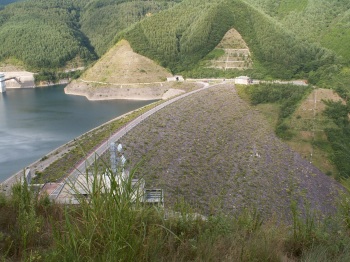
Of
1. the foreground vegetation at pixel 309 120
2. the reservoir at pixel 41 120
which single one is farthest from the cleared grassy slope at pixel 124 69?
the foreground vegetation at pixel 309 120

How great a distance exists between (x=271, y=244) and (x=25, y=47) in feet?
218

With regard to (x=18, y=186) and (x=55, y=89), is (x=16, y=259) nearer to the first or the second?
(x=18, y=186)

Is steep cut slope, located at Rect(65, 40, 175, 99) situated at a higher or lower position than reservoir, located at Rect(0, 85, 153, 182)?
higher

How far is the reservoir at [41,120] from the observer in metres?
23.3

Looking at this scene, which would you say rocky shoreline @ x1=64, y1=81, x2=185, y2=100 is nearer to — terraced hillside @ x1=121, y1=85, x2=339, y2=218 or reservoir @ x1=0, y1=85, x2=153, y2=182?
reservoir @ x1=0, y1=85, x2=153, y2=182

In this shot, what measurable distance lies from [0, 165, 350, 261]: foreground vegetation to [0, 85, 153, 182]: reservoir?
16.8 meters

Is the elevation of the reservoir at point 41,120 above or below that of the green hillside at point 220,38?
below

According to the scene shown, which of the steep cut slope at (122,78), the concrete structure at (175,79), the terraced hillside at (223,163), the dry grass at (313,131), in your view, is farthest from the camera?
the concrete structure at (175,79)

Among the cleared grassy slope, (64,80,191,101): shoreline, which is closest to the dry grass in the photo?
(64,80,191,101): shoreline

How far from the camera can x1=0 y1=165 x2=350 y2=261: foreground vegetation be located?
246cm

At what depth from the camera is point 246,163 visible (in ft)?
64.3

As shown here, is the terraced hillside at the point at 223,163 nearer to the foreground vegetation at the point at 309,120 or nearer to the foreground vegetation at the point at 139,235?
A: the foreground vegetation at the point at 309,120

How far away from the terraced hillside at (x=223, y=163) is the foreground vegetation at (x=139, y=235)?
26.2 feet

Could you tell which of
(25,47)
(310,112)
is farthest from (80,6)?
(310,112)
